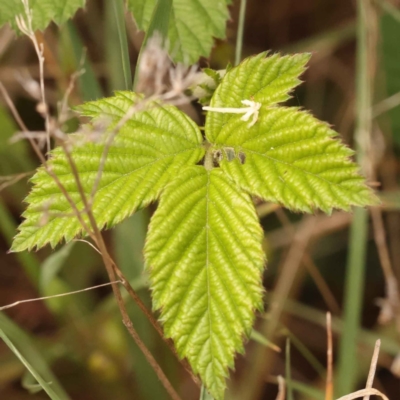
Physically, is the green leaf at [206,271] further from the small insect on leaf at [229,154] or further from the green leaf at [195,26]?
the green leaf at [195,26]

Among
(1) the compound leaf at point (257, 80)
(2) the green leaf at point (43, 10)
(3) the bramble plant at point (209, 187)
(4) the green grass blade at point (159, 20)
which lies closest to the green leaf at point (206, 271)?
(3) the bramble plant at point (209, 187)

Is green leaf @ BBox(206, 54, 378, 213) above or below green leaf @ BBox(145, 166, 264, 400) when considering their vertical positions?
above

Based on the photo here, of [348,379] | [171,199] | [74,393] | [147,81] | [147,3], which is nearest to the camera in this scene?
[147,81]

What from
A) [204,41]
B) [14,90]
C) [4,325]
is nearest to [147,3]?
[204,41]

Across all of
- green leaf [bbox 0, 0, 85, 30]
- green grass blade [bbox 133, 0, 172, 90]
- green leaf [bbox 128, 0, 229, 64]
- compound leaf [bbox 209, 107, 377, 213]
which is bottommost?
compound leaf [bbox 209, 107, 377, 213]

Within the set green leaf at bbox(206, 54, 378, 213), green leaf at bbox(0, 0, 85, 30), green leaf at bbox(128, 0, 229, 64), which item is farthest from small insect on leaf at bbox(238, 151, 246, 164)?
green leaf at bbox(0, 0, 85, 30)

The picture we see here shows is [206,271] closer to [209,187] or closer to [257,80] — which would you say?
[209,187]

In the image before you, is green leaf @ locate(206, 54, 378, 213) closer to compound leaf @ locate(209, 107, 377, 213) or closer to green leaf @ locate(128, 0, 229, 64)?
compound leaf @ locate(209, 107, 377, 213)

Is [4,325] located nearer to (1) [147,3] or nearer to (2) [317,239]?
(1) [147,3]

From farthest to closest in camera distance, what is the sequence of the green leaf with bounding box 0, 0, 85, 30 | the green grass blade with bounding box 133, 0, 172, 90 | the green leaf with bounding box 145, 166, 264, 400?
the green leaf with bounding box 0, 0, 85, 30, the green grass blade with bounding box 133, 0, 172, 90, the green leaf with bounding box 145, 166, 264, 400
